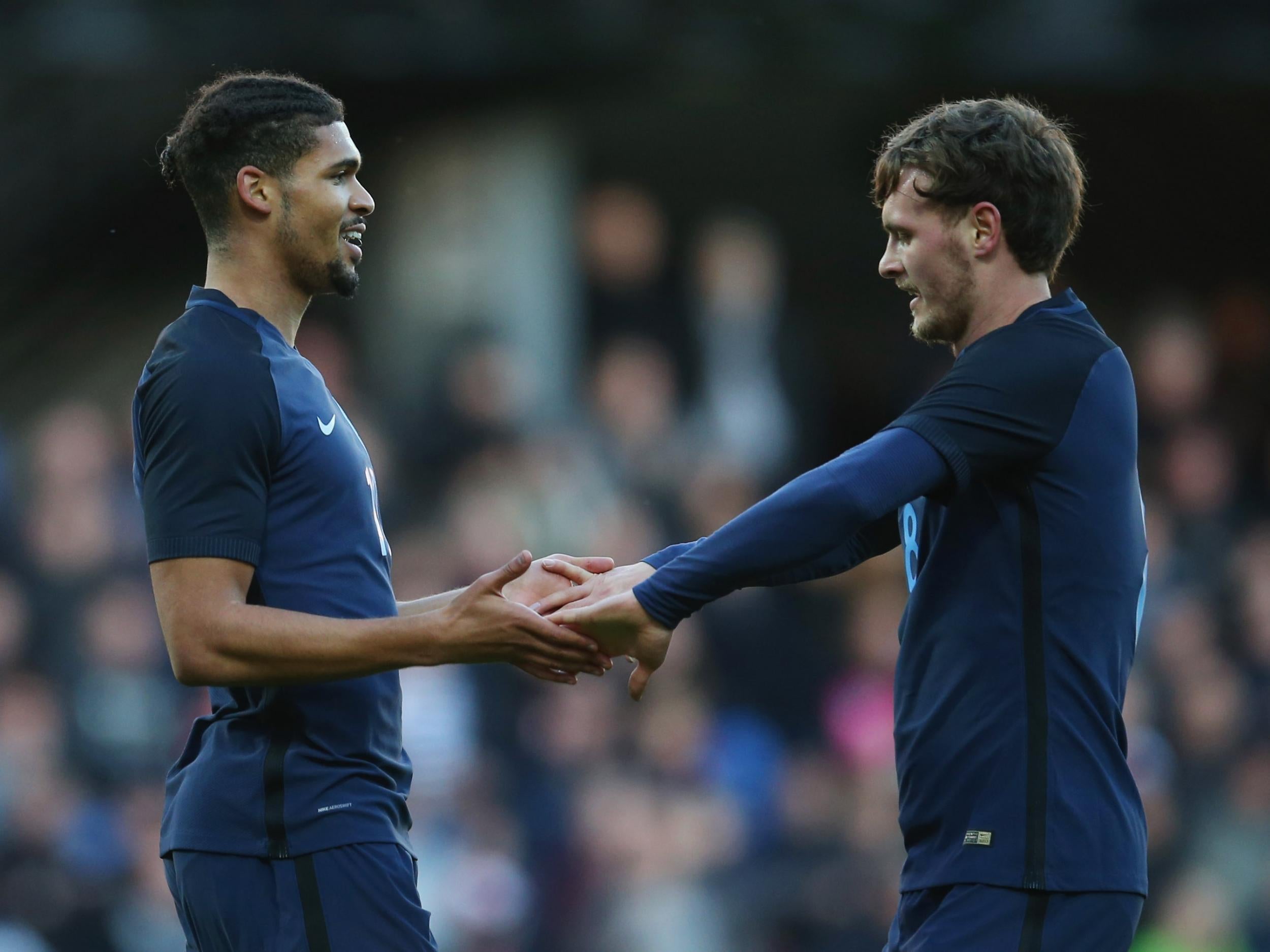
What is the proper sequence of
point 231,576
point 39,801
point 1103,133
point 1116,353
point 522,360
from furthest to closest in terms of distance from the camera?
point 1103,133
point 522,360
point 39,801
point 1116,353
point 231,576

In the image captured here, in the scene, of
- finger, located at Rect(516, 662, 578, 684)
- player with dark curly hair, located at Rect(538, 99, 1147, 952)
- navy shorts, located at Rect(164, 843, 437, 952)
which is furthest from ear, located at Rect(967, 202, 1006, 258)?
navy shorts, located at Rect(164, 843, 437, 952)

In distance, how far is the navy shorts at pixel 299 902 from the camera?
3506 millimetres

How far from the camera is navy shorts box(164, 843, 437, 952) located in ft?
11.5

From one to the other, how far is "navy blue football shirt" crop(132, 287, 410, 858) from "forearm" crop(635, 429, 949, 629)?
2.16 ft

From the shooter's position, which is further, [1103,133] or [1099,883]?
[1103,133]

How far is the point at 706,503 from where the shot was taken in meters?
8.93

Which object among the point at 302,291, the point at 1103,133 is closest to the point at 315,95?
the point at 302,291

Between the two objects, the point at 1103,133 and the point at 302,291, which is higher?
the point at 1103,133

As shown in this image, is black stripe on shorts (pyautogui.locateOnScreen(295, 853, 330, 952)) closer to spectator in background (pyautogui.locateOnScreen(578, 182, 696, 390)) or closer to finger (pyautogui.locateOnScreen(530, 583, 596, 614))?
finger (pyautogui.locateOnScreen(530, 583, 596, 614))

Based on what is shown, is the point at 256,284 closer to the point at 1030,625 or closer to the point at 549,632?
the point at 549,632

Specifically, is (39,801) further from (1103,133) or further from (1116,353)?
(1103,133)

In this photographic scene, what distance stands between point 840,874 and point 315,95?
515cm

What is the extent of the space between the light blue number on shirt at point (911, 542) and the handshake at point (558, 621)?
0.57m

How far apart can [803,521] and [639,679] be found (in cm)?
70
